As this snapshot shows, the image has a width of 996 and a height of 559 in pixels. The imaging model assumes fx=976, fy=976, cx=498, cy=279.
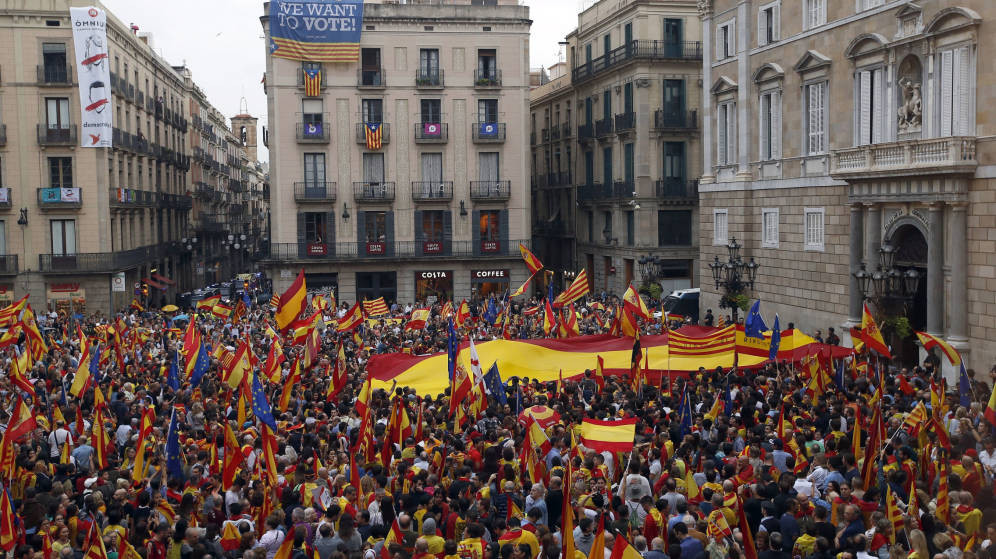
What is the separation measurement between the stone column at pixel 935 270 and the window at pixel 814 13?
24.9ft

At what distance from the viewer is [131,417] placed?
17.6 metres

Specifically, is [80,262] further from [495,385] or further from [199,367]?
[495,385]

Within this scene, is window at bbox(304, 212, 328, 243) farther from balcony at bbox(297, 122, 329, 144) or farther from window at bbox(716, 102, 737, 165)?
Result: window at bbox(716, 102, 737, 165)

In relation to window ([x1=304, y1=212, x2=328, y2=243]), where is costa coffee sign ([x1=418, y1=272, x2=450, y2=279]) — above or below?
below

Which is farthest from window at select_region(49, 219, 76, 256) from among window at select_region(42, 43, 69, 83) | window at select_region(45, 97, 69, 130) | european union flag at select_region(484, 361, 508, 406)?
european union flag at select_region(484, 361, 508, 406)

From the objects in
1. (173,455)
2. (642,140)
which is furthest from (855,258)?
(173,455)

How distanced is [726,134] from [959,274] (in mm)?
12120

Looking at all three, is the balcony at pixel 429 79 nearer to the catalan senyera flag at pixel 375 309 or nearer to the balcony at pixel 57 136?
the balcony at pixel 57 136

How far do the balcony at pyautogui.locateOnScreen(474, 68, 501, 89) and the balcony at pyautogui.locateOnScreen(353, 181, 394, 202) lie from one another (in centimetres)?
662

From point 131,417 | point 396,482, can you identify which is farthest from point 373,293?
point 396,482

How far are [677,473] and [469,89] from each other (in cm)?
3776

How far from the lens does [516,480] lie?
535 inches

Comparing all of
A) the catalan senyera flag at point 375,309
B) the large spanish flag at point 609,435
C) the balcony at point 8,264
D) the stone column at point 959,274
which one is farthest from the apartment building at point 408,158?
the large spanish flag at point 609,435

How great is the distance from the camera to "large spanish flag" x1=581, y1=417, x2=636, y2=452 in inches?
537
